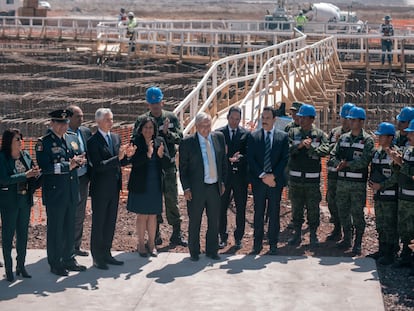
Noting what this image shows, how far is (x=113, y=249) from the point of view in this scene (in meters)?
10.8

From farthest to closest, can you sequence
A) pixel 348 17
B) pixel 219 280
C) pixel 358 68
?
pixel 348 17 → pixel 358 68 → pixel 219 280

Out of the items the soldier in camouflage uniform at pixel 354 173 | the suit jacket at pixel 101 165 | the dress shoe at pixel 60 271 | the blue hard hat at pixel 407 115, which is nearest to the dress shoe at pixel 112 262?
the dress shoe at pixel 60 271

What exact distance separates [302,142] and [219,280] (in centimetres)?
206

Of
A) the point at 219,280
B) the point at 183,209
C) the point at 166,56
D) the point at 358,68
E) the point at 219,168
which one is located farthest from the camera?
the point at 166,56

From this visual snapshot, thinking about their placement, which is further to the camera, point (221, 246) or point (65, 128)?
point (221, 246)

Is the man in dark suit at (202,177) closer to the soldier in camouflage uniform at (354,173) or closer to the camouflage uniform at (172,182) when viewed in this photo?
the camouflage uniform at (172,182)

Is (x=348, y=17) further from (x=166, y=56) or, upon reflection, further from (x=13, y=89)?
(x=13, y=89)

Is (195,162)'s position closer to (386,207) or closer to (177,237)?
(177,237)

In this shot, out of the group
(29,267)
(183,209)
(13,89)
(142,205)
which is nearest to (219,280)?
(142,205)

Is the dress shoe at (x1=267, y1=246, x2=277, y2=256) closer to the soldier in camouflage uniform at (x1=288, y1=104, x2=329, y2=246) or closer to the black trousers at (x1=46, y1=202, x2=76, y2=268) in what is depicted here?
the soldier in camouflage uniform at (x1=288, y1=104, x2=329, y2=246)

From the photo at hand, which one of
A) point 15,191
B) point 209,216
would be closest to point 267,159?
point 209,216

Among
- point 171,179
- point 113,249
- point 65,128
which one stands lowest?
point 113,249

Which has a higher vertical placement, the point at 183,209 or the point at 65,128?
the point at 65,128

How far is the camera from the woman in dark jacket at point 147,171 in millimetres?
10023
